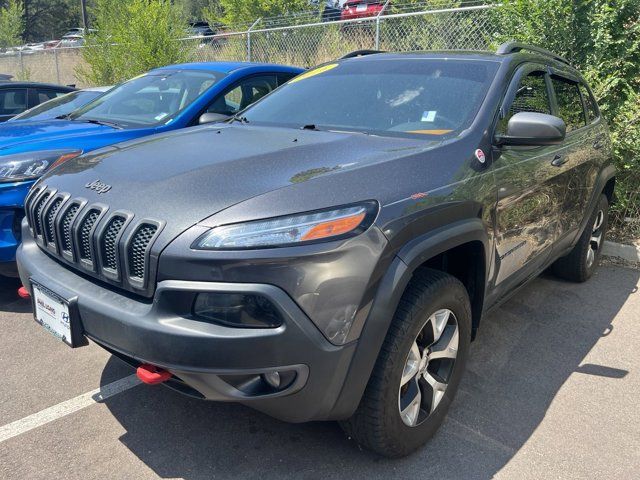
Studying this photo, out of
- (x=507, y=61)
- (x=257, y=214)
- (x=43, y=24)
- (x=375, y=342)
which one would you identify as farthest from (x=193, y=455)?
(x=43, y=24)

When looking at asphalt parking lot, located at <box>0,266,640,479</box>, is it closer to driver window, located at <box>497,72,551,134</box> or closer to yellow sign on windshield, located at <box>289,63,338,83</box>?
driver window, located at <box>497,72,551,134</box>

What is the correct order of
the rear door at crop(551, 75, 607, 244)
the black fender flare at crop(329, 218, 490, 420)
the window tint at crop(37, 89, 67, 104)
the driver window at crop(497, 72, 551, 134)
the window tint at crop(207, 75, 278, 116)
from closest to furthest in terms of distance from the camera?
the black fender flare at crop(329, 218, 490, 420), the driver window at crop(497, 72, 551, 134), the rear door at crop(551, 75, 607, 244), the window tint at crop(207, 75, 278, 116), the window tint at crop(37, 89, 67, 104)

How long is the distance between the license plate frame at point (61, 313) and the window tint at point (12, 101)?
5891 mm

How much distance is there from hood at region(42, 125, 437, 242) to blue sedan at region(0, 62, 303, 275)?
113 cm

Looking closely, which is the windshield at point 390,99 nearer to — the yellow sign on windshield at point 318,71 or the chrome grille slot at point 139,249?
the yellow sign on windshield at point 318,71

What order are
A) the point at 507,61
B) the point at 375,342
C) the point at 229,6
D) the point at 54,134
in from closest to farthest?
the point at 375,342, the point at 507,61, the point at 54,134, the point at 229,6

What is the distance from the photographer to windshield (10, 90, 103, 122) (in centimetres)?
588

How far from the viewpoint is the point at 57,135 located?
4246mm

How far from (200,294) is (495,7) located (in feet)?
19.3

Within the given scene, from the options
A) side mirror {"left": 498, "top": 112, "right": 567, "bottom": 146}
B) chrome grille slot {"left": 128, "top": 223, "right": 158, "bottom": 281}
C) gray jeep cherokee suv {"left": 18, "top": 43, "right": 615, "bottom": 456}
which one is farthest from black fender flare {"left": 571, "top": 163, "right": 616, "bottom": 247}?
chrome grille slot {"left": 128, "top": 223, "right": 158, "bottom": 281}

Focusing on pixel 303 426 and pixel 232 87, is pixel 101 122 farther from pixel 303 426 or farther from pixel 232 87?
pixel 303 426

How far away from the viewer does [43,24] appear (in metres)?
45.4

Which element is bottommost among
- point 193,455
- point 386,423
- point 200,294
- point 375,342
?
point 193,455

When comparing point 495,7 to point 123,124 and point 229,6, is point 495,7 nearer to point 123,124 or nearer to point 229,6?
point 123,124
